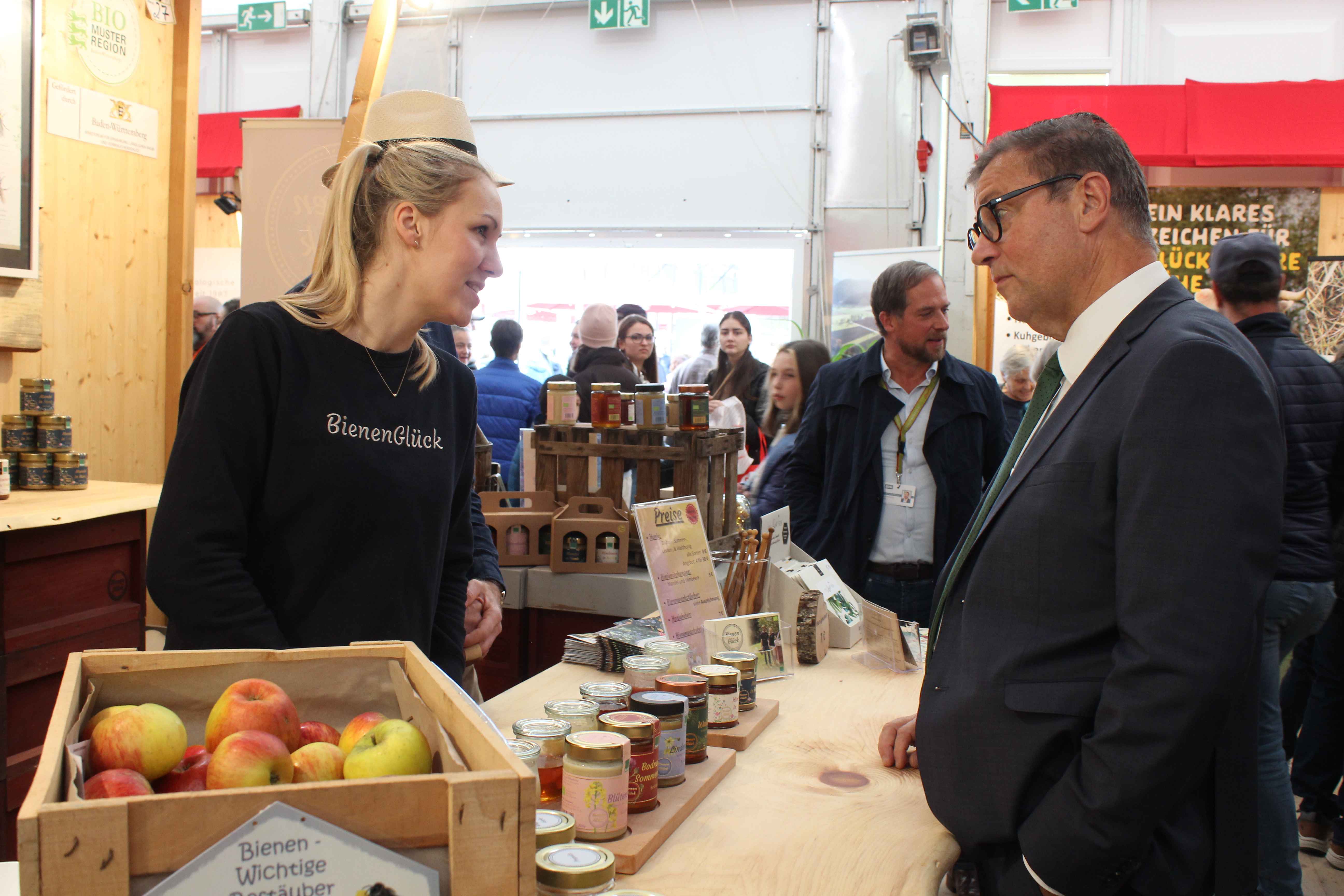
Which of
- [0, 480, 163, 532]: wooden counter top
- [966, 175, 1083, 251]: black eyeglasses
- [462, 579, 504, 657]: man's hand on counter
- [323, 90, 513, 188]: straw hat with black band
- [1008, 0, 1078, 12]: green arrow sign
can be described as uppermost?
[1008, 0, 1078, 12]: green arrow sign

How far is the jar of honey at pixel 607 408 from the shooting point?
341cm

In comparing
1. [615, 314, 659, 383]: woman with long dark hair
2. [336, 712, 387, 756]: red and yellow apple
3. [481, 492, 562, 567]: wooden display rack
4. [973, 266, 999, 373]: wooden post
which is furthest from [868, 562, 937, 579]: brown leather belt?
[973, 266, 999, 373]: wooden post

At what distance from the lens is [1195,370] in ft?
4.11

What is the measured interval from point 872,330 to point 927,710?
6.67m

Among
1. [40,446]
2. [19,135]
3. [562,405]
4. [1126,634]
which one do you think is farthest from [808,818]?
[19,135]

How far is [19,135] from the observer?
3.67m

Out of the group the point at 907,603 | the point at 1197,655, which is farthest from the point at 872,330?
the point at 1197,655

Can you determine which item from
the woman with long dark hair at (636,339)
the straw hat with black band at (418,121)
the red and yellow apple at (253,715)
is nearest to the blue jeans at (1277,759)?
the straw hat with black band at (418,121)

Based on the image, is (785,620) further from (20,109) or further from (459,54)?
(459,54)

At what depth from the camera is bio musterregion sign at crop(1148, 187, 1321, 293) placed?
7980 millimetres

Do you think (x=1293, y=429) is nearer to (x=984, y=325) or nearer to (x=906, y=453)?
(x=906, y=453)

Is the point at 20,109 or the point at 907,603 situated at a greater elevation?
the point at 20,109

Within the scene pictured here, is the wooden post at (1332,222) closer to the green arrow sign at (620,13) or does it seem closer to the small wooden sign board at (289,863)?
the green arrow sign at (620,13)

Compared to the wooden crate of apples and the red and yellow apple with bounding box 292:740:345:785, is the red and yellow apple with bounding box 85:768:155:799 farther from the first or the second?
the red and yellow apple with bounding box 292:740:345:785
